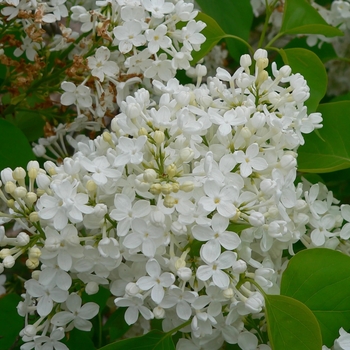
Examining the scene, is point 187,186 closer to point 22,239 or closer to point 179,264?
point 179,264

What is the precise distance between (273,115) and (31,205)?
1.28 ft

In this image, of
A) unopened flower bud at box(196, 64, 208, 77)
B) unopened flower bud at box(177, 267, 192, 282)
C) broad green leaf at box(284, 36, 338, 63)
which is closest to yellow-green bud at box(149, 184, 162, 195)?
unopened flower bud at box(177, 267, 192, 282)

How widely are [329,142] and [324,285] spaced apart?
307 mm

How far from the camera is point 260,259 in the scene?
37.4 inches

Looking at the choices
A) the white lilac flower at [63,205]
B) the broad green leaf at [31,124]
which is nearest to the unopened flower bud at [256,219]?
the white lilac flower at [63,205]

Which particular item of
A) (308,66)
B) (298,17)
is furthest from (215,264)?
(298,17)

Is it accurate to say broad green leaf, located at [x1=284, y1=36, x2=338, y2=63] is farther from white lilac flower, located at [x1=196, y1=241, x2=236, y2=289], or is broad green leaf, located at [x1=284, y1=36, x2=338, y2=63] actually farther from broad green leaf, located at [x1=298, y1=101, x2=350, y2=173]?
white lilac flower, located at [x1=196, y1=241, x2=236, y2=289]

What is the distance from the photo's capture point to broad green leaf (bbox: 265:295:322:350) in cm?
84

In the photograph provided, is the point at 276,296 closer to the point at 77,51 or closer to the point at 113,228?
the point at 113,228

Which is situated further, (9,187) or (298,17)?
(298,17)

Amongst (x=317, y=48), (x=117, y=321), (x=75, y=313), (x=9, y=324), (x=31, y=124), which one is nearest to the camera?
(x=75, y=313)

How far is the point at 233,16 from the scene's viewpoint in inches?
51.1

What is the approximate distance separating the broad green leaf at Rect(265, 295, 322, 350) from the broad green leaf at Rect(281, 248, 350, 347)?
67mm

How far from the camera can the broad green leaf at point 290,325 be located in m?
0.84
